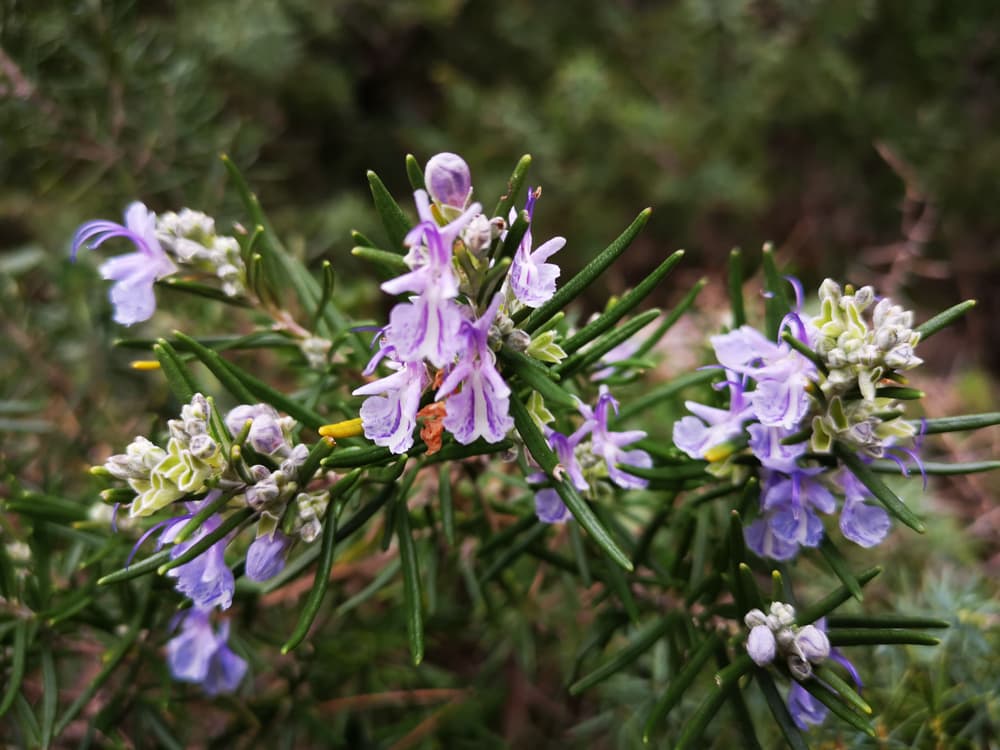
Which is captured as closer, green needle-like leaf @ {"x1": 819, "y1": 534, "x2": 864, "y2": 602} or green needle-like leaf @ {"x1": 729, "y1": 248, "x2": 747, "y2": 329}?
green needle-like leaf @ {"x1": 819, "y1": 534, "x2": 864, "y2": 602}

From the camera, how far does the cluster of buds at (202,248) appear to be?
96 cm

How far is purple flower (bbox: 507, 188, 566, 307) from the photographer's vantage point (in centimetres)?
68

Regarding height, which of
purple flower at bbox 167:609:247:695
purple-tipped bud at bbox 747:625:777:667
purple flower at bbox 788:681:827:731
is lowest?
purple flower at bbox 167:609:247:695

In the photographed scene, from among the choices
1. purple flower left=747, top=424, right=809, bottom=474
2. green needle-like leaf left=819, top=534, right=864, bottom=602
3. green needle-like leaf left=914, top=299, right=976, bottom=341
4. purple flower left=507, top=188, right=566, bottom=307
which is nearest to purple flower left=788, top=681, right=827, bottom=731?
green needle-like leaf left=819, top=534, right=864, bottom=602

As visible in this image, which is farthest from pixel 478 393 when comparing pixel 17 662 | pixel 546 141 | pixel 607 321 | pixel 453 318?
pixel 546 141

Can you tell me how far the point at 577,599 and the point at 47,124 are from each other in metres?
1.68

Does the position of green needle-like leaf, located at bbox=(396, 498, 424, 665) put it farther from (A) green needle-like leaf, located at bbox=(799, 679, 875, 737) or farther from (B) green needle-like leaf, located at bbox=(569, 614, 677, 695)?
(A) green needle-like leaf, located at bbox=(799, 679, 875, 737)

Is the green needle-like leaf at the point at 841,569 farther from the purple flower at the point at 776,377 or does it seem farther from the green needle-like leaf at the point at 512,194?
the green needle-like leaf at the point at 512,194

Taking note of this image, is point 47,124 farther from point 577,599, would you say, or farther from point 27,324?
point 577,599

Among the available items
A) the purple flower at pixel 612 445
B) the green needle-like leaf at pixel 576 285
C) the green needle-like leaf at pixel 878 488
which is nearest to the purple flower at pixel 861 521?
the green needle-like leaf at pixel 878 488

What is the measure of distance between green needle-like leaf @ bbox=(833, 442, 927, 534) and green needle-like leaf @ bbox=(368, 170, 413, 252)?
1.76ft

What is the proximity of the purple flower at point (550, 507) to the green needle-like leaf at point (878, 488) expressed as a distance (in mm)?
320

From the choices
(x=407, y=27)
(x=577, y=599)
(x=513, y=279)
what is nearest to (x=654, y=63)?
(x=407, y=27)

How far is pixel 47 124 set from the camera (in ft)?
5.79
